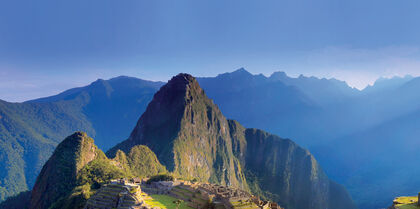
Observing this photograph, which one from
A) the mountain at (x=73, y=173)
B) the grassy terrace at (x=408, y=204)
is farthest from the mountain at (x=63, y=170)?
the grassy terrace at (x=408, y=204)

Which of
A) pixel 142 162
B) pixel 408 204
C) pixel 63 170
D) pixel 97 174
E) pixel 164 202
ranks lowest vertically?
pixel 164 202

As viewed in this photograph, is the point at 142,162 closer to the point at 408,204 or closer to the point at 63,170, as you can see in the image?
the point at 63,170

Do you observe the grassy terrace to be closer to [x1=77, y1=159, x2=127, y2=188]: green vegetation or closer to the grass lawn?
the grass lawn

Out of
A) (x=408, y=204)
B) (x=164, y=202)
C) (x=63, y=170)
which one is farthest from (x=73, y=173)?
(x=408, y=204)

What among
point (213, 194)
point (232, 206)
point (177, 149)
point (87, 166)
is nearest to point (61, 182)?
point (87, 166)

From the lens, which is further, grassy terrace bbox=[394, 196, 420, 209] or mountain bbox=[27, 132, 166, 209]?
mountain bbox=[27, 132, 166, 209]

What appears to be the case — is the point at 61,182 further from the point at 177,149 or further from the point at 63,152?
the point at 177,149

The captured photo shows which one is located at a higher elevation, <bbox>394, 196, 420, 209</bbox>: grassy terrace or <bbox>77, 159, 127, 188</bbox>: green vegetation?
<bbox>394, 196, 420, 209</bbox>: grassy terrace

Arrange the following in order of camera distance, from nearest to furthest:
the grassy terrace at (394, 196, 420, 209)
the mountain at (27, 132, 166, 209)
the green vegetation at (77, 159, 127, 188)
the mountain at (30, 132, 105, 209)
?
the grassy terrace at (394, 196, 420, 209) < the mountain at (27, 132, 166, 209) < the green vegetation at (77, 159, 127, 188) < the mountain at (30, 132, 105, 209)

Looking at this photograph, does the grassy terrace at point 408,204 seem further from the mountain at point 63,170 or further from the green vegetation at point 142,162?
the green vegetation at point 142,162

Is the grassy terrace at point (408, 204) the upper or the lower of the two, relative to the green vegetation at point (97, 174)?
upper

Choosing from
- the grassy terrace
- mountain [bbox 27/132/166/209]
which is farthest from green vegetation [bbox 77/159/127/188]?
the grassy terrace
